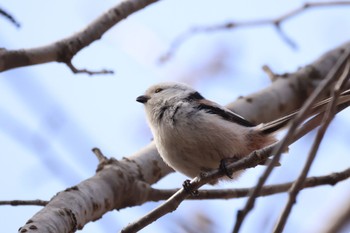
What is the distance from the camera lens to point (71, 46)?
3674 millimetres

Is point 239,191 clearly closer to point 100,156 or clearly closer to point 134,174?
point 134,174

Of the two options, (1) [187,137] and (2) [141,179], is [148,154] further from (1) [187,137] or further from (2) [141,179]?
(1) [187,137]

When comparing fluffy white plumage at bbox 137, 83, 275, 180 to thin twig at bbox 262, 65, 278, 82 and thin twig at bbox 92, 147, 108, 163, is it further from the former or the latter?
thin twig at bbox 262, 65, 278, 82

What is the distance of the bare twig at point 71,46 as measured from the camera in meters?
3.45

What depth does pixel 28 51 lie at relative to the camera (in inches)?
138

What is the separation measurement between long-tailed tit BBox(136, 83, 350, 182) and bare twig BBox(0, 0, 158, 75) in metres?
0.66

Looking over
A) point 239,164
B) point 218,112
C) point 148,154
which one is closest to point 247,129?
point 218,112

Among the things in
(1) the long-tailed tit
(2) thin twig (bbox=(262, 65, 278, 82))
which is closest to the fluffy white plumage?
(1) the long-tailed tit

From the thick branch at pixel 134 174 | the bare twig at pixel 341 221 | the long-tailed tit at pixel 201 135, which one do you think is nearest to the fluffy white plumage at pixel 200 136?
the long-tailed tit at pixel 201 135

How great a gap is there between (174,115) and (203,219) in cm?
96

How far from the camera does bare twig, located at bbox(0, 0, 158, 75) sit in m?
3.45

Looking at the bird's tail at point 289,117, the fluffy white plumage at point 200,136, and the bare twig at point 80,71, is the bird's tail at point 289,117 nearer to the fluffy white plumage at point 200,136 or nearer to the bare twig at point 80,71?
the fluffy white plumage at point 200,136

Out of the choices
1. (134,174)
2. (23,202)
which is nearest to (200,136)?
(134,174)

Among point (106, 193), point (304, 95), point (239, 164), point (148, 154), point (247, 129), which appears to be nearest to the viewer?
point (239, 164)
